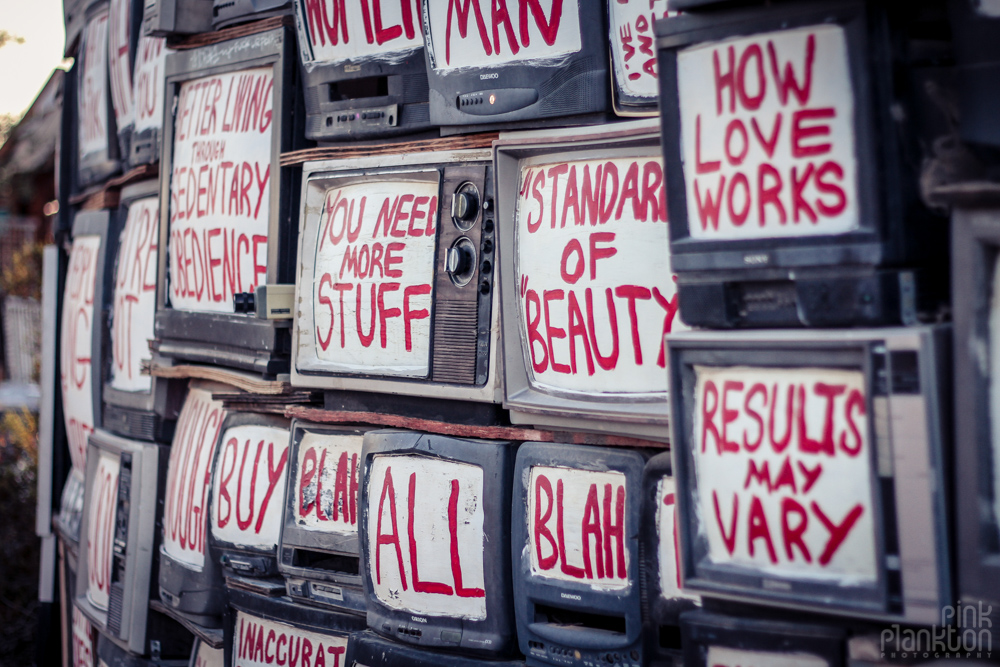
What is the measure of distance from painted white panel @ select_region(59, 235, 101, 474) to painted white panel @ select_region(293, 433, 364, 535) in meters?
1.70

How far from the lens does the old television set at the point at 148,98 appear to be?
372cm

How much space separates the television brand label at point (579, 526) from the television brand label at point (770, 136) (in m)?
0.71

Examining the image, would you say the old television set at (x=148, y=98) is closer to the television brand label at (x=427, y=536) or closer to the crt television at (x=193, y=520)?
the crt television at (x=193, y=520)

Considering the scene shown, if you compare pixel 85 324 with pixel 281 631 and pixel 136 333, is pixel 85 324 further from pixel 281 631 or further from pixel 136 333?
pixel 281 631

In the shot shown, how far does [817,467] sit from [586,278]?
2.47 ft

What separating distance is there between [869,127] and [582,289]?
0.79m

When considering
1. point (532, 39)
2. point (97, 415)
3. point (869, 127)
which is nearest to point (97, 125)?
point (97, 415)

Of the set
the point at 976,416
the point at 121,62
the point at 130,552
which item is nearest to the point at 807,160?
the point at 976,416

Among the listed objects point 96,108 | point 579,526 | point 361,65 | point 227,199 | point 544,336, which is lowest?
point 579,526

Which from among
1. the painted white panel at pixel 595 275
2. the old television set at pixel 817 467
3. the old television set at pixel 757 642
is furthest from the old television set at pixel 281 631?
the old television set at pixel 817 467

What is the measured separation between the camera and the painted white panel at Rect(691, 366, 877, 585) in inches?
61.1

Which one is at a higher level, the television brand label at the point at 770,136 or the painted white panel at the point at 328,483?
the television brand label at the point at 770,136

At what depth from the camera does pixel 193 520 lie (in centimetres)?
329

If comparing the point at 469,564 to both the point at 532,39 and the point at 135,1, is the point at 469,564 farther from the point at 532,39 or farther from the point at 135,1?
the point at 135,1
